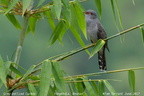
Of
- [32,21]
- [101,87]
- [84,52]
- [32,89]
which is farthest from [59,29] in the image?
[84,52]

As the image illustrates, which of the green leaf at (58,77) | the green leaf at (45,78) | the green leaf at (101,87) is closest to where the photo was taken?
the green leaf at (45,78)

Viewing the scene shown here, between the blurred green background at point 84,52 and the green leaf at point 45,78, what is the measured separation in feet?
73.1

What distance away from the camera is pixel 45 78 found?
3.80m

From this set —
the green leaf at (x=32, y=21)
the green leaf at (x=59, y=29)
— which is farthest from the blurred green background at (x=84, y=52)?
the green leaf at (x=59, y=29)

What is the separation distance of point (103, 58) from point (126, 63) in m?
26.0

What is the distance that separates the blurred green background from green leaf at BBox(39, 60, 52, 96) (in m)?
22.3

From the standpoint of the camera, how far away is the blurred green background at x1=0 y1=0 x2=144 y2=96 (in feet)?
92.8

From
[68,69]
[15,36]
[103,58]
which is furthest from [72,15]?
[68,69]

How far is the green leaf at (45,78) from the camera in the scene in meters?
3.75

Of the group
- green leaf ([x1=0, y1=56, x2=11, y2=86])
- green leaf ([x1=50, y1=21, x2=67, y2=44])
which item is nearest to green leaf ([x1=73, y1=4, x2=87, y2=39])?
green leaf ([x1=50, y1=21, x2=67, y2=44])

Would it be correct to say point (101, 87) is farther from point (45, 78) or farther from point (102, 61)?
point (102, 61)

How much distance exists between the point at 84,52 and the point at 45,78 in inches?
1045

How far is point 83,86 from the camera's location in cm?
432

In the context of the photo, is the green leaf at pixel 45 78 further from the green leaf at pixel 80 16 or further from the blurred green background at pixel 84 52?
the blurred green background at pixel 84 52
